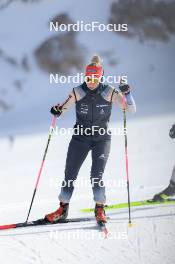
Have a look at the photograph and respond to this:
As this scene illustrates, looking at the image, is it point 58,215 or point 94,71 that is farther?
point 58,215

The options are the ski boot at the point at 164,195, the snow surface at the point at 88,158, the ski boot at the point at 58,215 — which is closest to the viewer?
the snow surface at the point at 88,158

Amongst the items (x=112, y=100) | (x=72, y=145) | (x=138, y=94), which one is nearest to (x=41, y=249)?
(x=72, y=145)

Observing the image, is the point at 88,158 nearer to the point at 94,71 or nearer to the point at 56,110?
the point at 56,110

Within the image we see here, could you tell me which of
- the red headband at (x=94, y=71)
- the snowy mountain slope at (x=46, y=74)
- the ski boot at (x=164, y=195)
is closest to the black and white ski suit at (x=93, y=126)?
the red headband at (x=94, y=71)

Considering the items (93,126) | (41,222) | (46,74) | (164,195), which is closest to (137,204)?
(164,195)

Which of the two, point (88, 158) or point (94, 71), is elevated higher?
point (88, 158)

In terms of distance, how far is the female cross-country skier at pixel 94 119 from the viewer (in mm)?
5590

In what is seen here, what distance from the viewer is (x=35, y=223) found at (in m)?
5.75

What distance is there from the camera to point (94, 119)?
18.4ft

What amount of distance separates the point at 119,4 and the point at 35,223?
1886 cm

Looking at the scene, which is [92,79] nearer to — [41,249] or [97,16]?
[41,249]

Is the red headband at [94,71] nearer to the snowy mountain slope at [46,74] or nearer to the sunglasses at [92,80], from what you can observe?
the sunglasses at [92,80]

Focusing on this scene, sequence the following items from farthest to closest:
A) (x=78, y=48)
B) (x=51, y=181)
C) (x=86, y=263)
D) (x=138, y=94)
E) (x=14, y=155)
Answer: (x=78, y=48), (x=138, y=94), (x=14, y=155), (x=51, y=181), (x=86, y=263)

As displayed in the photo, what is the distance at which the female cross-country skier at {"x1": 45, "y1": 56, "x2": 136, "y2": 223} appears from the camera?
18.3 ft
